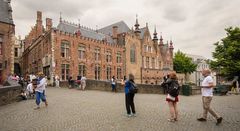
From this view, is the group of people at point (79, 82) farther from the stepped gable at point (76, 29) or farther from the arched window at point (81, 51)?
the stepped gable at point (76, 29)

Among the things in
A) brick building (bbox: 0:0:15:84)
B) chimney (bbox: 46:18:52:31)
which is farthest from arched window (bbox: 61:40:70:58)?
brick building (bbox: 0:0:15:84)

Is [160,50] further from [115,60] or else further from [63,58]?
[63,58]

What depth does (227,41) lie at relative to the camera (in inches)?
1358

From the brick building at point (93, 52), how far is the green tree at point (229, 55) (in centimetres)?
1606

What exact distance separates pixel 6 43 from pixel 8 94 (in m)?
15.7

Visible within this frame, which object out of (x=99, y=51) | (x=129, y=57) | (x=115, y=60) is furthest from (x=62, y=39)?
(x=129, y=57)

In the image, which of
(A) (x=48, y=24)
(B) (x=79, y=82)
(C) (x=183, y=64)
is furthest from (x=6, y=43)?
(C) (x=183, y=64)

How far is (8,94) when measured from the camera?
41.9ft

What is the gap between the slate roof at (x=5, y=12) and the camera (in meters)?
26.4

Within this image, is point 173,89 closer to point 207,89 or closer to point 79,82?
point 207,89

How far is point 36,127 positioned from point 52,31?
25.8 metres

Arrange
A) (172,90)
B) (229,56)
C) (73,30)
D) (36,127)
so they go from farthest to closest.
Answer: (73,30) < (229,56) < (172,90) < (36,127)

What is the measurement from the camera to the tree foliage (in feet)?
209

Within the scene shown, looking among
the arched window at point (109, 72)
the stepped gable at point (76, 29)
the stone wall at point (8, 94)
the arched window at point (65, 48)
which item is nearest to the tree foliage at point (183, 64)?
the stepped gable at point (76, 29)
